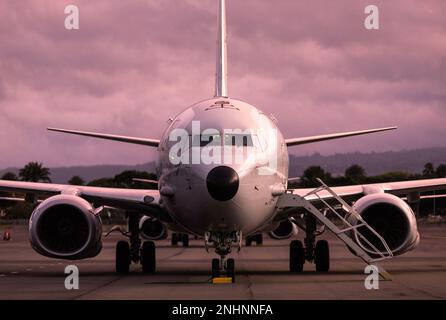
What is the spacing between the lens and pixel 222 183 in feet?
68.2

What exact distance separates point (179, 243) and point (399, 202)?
116ft

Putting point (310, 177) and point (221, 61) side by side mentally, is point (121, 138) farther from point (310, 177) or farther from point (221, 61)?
point (310, 177)

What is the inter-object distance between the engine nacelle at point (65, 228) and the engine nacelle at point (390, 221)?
6.63m

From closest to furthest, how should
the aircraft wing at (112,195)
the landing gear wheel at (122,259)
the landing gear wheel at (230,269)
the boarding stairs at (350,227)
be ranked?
1. the landing gear wheel at (230,269)
2. the boarding stairs at (350,227)
3. the aircraft wing at (112,195)
4. the landing gear wheel at (122,259)

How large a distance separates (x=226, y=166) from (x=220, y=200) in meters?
0.72

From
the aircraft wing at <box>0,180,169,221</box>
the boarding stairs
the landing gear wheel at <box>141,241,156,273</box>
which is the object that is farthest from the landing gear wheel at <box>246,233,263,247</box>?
the boarding stairs

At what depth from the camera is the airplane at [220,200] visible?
857 inches

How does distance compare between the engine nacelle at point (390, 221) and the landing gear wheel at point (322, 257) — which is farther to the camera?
the landing gear wheel at point (322, 257)

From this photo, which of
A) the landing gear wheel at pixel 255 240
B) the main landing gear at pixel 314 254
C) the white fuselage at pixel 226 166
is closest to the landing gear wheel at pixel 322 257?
the main landing gear at pixel 314 254

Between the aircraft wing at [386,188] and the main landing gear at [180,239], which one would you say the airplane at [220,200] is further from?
the main landing gear at [180,239]

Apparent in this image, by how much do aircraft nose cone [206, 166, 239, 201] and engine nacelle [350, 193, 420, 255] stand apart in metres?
5.42

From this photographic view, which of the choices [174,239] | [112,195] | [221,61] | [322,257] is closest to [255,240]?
[174,239]

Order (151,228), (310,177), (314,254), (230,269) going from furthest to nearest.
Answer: (310,177) < (151,228) < (314,254) < (230,269)
